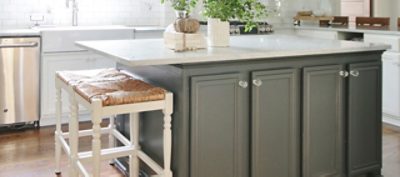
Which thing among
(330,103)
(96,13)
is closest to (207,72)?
(330,103)

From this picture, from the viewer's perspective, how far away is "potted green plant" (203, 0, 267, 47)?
2.59 m

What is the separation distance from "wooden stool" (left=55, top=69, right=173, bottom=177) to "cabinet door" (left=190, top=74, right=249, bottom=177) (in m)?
0.14

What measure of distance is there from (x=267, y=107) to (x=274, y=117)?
8 cm

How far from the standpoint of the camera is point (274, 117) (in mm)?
2529

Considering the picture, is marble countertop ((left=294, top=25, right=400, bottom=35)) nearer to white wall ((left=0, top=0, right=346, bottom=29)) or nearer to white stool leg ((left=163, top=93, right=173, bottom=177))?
white wall ((left=0, top=0, right=346, bottom=29))

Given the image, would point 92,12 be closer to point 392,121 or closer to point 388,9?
point 392,121

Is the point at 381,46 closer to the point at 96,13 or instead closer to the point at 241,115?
the point at 241,115

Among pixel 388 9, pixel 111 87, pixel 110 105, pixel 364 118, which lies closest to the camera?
pixel 110 105

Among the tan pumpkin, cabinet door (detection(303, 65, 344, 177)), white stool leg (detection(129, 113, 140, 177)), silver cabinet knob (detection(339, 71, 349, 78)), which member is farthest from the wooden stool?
silver cabinet knob (detection(339, 71, 349, 78))

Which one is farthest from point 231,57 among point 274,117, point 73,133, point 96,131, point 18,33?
point 18,33

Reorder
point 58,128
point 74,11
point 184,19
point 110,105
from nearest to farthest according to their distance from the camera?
point 110,105 < point 184,19 < point 58,128 < point 74,11

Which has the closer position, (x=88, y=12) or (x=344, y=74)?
(x=344, y=74)

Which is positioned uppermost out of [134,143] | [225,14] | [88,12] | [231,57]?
[88,12]

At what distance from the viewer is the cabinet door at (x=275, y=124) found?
246 cm
